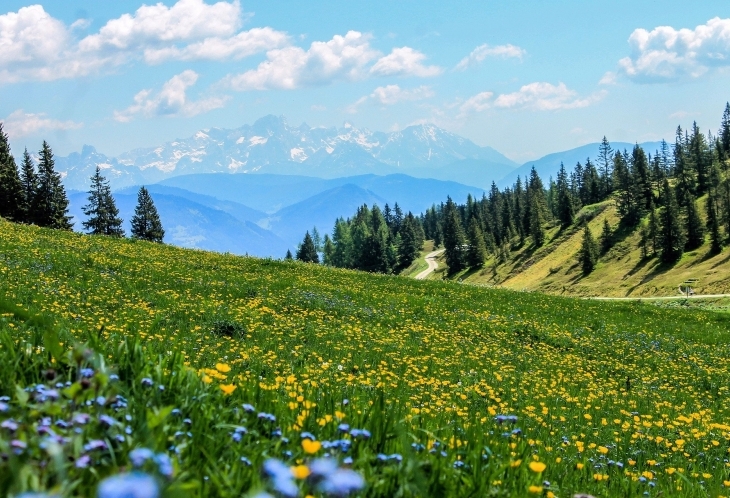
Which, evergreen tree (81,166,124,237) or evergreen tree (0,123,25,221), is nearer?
evergreen tree (0,123,25,221)

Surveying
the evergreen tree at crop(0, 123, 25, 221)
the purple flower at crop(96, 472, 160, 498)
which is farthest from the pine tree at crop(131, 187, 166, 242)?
the purple flower at crop(96, 472, 160, 498)

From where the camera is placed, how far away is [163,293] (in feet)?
54.3

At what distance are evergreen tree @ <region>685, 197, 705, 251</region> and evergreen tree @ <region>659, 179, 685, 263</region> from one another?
338 cm

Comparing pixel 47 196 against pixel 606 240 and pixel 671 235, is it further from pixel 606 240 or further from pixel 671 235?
pixel 606 240

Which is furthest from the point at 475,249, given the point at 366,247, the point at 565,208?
the point at 366,247

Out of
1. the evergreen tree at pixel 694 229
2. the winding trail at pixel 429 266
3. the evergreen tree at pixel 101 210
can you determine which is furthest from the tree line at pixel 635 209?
the evergreen tree at pixel 101 210

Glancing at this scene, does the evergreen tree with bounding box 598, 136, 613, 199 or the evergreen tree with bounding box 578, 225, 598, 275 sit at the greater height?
the evergreen tree with bounding box 598, 136, 613, 199

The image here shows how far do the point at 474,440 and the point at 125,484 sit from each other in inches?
→ 137

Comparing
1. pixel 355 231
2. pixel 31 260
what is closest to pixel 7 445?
pixel 31 260

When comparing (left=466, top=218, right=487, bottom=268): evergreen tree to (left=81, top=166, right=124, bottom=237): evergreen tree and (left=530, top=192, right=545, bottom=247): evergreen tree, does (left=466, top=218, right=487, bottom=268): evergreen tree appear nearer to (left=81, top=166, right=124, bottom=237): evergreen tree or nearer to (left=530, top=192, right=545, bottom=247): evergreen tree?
(left=530, top=192, right=545, bottom=247): evergreen tree

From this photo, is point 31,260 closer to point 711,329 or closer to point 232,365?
point 232,365

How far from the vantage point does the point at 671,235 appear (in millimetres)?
110125

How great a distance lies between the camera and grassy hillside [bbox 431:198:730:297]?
98.6 meters

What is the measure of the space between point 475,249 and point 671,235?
168ft
